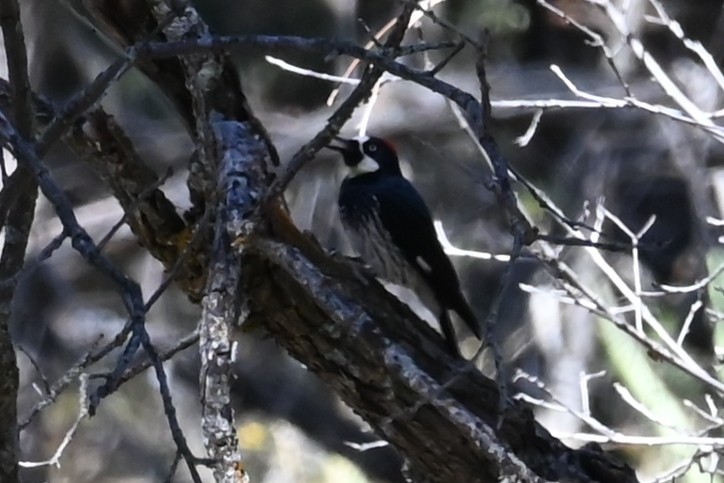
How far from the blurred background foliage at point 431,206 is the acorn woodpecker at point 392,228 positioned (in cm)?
101

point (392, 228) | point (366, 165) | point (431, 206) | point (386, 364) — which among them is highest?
point (431, 206)

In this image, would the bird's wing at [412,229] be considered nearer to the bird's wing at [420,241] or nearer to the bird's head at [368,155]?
the bird's wing at [420,241]

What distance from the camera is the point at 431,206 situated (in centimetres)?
675

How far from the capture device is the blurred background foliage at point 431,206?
5844 millimetres

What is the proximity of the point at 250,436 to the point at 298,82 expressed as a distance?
6.59ft

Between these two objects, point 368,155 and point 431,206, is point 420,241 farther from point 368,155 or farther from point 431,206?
point 431,206

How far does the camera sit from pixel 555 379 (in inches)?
228

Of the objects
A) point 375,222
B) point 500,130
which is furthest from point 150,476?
point 375,222

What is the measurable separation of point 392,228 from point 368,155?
0.40 metres

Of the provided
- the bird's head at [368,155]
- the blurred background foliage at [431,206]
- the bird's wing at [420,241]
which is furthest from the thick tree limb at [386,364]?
the blurred background foliage at [431,206]

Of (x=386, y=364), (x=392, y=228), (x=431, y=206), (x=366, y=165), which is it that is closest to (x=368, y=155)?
(x=366, y=165)

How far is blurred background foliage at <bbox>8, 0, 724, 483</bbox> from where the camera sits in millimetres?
5844

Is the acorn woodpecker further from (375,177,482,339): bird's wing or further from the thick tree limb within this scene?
the thick tree limb

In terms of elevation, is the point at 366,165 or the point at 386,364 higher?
the point at 366,165
